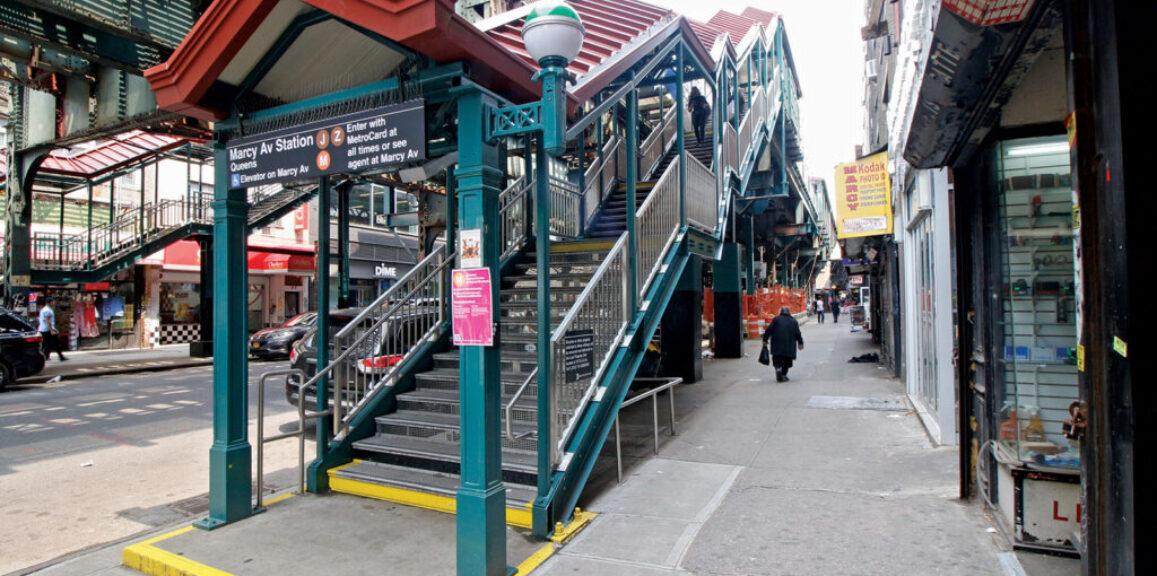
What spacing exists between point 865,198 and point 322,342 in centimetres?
832

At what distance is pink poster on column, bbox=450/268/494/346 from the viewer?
14.1 feet

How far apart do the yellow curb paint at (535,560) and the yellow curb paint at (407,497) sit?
36 cm

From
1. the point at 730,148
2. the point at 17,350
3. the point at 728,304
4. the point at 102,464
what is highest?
the point at 730,148

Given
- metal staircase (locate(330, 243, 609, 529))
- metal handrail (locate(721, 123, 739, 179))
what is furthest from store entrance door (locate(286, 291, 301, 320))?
metal staircase (locate(330, 243, 609, 529))

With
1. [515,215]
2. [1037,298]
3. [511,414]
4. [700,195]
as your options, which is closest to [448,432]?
[511,414]

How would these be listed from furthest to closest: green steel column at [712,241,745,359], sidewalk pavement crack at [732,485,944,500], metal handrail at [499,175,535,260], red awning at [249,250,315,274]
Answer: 1. red awning at [249,250,315,274]
2. green steel column at [712,241,745,359]
3. metal handrail at [499,175,535,260]
4. sidewalk pavement crack at [732,485,944,500]

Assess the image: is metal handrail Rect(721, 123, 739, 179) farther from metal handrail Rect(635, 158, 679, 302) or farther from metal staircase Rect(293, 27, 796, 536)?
metal handrail Rect(635, 158, 679, 302)

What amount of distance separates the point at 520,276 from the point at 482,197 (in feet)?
14.9

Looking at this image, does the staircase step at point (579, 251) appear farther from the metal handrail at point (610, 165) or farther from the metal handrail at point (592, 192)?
the metal handrail at point (610, 165)

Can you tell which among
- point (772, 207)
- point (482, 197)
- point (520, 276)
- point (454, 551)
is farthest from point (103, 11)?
point (772, 207)

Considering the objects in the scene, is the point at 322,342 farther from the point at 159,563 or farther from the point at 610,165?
the point at 610,165

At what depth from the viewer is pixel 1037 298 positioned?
461 cm

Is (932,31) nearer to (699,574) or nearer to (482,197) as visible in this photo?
(482,197)

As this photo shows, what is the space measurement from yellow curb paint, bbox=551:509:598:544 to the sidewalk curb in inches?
622
